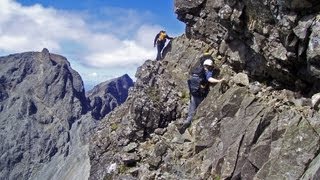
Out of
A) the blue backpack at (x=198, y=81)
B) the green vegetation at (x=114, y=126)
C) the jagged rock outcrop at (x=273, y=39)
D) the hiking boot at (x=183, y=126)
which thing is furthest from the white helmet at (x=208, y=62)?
the green vegetation at (x=114, y=126)

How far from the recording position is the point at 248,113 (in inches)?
1013

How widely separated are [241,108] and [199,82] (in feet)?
15.1

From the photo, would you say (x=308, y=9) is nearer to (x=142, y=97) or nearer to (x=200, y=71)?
(x=200, y=71)

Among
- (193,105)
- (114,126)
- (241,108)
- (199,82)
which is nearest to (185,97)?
(193,105)

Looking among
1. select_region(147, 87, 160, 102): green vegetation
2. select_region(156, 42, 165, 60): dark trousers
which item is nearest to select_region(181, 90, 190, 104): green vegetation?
select_region(147, 87, 160, 102): green vegetation

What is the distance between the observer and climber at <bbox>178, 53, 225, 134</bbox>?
30047mm

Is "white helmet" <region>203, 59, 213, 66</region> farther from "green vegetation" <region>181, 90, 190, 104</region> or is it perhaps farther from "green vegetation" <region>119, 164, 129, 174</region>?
"green vegetation" <region>119, 164, 129, 174</region>

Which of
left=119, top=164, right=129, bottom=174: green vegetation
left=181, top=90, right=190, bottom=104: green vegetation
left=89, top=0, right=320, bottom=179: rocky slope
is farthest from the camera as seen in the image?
left=181, top=90, right=190, bottom=104: green vegetation

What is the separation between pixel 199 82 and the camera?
30297 millimetres

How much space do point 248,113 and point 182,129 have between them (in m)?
6.85

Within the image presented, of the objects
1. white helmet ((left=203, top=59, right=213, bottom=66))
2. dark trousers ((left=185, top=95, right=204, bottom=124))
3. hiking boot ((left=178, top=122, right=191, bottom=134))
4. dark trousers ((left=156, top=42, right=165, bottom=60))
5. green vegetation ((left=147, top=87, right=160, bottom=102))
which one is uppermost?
dark trousers ((left=156, top=42, right=165, bottom=60))

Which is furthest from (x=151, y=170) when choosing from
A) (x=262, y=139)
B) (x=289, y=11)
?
(x=289, y=11)

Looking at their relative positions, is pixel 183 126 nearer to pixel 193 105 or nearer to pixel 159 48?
pixel 193 105

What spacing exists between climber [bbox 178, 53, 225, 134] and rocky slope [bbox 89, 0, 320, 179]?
828 mm
